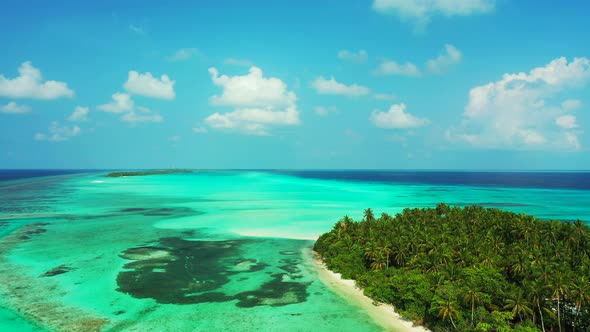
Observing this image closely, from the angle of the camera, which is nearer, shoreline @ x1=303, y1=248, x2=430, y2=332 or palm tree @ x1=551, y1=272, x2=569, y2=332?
palm tree @ x1=551, y1=272, x2=569, y2=332

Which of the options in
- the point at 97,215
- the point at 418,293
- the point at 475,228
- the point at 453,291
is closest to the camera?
the point at 453,291

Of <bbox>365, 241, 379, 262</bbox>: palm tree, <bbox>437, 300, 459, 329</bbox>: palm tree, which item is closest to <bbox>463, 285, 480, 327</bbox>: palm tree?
<bbox>437, 300, 459, 329</bbox>: palm tree

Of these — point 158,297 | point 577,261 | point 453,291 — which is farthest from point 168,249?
point 577,261

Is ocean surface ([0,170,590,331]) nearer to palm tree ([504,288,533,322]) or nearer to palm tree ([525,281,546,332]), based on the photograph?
palm tree ([504,288,533,322])

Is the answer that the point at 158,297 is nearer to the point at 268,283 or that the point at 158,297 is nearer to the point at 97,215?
the point at 268,283

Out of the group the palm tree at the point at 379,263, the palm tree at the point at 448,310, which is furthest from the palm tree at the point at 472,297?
the palm tree at the point at 379,263

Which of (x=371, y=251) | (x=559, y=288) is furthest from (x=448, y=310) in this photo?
(x=371, y=251)

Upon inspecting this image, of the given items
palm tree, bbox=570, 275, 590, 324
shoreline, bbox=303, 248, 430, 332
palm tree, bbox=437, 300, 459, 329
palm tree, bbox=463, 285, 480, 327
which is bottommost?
shoreline, bbox=303, 248, 430, 332
